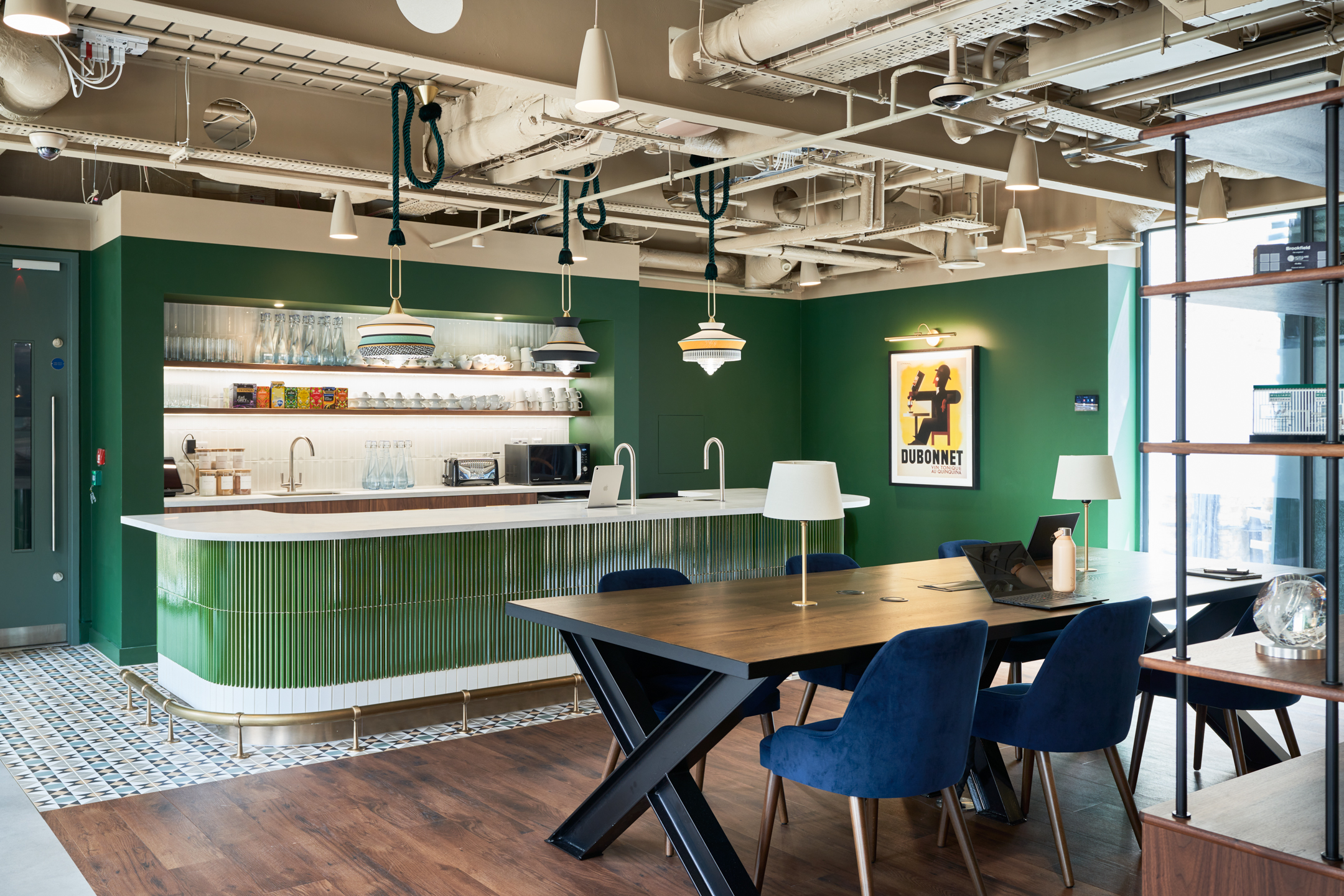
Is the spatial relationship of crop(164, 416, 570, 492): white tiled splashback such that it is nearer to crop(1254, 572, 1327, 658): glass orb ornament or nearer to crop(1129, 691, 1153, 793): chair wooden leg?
crop(1129, 691, 1153, 793): chair wooden leg

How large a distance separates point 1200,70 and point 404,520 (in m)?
4.32

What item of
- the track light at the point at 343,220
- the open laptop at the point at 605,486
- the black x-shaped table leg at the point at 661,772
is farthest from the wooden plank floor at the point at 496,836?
the track light at the point at 343,220

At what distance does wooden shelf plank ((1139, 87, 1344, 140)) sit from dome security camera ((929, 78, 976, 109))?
5.02 ft

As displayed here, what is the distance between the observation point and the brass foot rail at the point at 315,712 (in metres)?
4.95

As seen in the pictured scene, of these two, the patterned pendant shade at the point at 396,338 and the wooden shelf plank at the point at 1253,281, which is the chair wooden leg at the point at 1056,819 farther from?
the patterned pendant shade at the point at 396,338

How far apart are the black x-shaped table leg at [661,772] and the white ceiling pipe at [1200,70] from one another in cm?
323

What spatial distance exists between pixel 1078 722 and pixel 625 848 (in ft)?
5.31

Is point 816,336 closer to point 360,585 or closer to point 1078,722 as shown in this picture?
point 360,585

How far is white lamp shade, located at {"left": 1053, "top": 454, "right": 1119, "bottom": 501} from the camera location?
495cm

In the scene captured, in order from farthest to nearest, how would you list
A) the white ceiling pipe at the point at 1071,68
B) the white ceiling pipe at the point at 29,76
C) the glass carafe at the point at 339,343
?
the glass carafe at the point at 339,343
the white ceiling pipe at the point at 29,76
the white ceiling pipe at the point at 1071,68

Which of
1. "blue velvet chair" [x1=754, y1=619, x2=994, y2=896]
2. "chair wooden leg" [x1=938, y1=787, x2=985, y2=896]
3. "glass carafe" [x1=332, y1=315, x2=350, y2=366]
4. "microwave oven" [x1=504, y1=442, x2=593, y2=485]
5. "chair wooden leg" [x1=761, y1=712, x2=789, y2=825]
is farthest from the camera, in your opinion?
"microwave oven" [x1=504, y1=442, x2=593, y2=485]

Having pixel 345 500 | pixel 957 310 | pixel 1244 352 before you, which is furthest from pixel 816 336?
pixel 345 500

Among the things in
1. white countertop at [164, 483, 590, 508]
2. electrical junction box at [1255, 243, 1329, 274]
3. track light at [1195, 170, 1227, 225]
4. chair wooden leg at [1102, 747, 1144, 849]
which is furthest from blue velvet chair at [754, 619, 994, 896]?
white countertop at [164, 483, 590, 508]

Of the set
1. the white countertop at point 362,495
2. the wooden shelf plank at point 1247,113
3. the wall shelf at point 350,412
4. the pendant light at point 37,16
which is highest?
the pendant light at point 37,16
